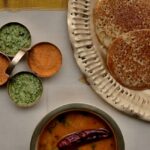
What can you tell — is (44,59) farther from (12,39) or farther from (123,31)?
(123,31)

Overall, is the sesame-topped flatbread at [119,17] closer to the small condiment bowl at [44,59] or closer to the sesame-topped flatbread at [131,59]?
the sesame-topped flatbread at [131,59]

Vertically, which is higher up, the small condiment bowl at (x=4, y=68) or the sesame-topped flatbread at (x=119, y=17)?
the sesame-topped flatbread at (x=119, y=17)

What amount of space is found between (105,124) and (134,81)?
0.59ft

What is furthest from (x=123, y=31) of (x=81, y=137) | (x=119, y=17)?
(x=81, y=137)

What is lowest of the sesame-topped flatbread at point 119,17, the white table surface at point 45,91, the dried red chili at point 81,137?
the dried red chili at point 81,137

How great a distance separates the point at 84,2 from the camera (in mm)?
1462

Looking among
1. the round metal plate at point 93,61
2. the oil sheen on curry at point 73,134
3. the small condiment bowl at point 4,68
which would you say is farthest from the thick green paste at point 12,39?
the oil sheen on curry at point 73,134

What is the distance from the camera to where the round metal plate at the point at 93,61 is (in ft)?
4.77

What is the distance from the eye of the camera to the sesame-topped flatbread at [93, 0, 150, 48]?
1465mm

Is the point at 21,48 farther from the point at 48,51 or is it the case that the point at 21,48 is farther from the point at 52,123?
the point at 52,123

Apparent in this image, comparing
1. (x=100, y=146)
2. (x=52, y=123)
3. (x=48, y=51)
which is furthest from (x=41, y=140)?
(x=48, y=51)

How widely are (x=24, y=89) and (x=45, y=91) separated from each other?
0.08 meters

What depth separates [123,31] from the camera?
1.46 metres

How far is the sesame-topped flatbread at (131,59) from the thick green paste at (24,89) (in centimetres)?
26
